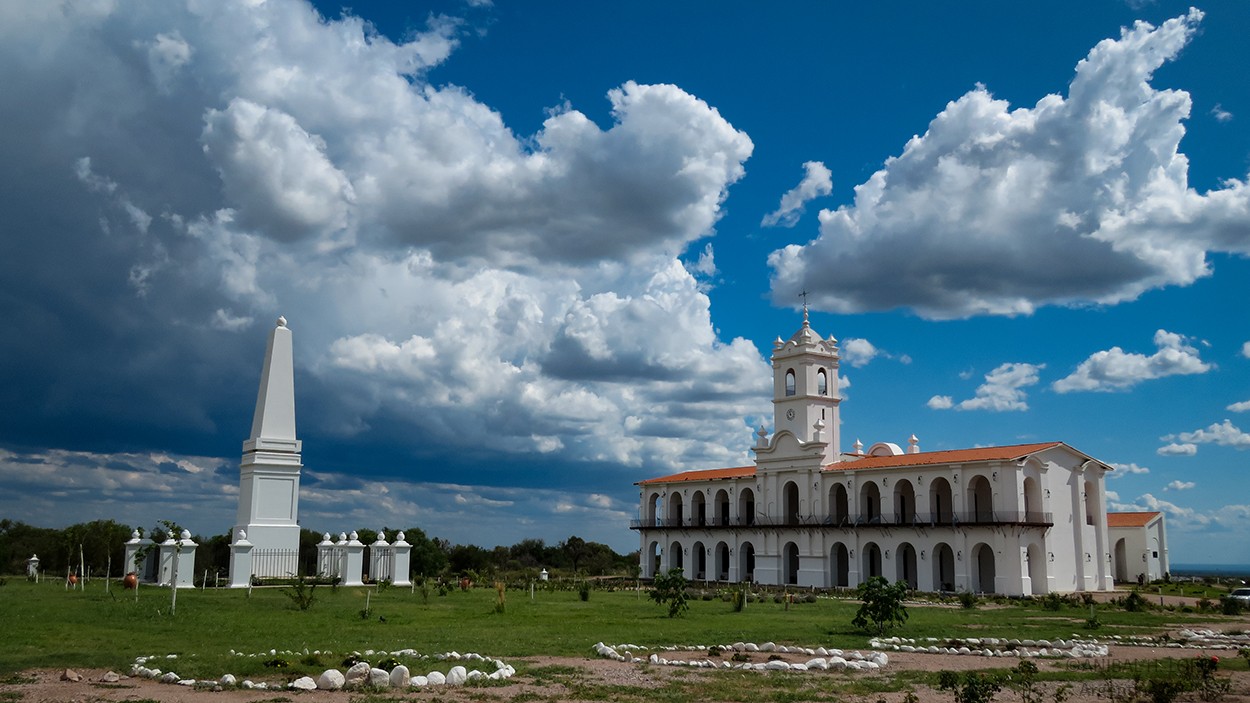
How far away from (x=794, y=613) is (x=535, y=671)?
16.4 meters

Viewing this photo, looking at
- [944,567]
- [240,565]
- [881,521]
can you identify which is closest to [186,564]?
[240,565]

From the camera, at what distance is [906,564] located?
54.3 metres

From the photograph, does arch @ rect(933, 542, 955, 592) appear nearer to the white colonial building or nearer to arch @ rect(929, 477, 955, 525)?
the white colonial building

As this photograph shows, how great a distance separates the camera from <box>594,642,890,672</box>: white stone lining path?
1536cm

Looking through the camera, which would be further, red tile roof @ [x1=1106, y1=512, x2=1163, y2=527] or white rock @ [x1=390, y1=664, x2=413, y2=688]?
red tile roof @ [x1=1106, y1=512, x2=1163, y2=527]

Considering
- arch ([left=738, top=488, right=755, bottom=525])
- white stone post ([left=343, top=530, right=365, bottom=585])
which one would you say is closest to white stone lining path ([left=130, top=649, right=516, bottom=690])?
white stone post ([left=343, top=530, right=365, bottom=585])

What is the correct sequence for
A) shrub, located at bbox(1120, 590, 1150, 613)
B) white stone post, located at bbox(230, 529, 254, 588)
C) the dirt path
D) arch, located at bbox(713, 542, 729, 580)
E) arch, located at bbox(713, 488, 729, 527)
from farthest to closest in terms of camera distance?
arch, located at bbox(713, 488, 729, 527) < arch, located at bbox(713, 542, 729, 580) < shrub, located at bbox(1120, 590, 1150, 613) < white stone post, located at bbox(230, 529, 254, 588) < the dirt path

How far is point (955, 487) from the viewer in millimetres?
48500

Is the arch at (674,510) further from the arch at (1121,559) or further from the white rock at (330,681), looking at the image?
the white rock at (330,681)

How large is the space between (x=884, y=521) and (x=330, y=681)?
42.9m

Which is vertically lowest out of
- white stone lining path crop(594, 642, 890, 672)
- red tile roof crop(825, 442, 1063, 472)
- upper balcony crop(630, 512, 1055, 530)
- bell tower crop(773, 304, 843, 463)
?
white stone lining path crop(594, 642, 890, 672)

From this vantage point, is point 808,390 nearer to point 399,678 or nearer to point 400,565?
point 400,565

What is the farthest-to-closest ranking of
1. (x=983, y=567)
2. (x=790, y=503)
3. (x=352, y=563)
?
(x=790, y=503) < (x=983, y=567) < (x=352, y=563)

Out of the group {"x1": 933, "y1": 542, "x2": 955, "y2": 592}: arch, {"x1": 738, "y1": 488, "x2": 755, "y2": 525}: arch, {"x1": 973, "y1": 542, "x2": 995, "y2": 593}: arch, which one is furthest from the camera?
{"x1": 738, "y1": 488, "x2": 755, "y2": 525}: arch
